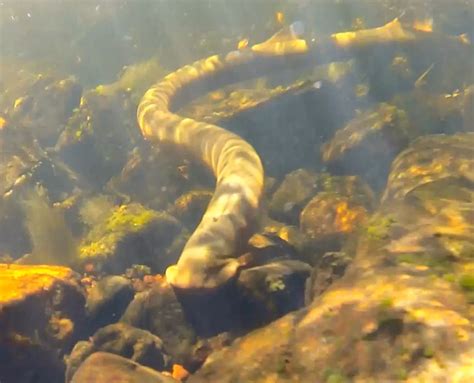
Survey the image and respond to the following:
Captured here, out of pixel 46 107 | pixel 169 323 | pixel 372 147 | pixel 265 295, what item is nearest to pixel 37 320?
pixel 169 323

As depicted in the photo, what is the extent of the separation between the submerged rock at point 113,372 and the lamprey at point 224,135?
1.39 meters

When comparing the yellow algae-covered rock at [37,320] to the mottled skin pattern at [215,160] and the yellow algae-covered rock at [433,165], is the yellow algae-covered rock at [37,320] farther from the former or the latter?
the yellow algae-covered rock at [433,165]

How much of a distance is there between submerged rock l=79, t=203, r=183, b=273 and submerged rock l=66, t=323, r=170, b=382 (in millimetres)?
2784

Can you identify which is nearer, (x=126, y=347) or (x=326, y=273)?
(x=326, y=273)

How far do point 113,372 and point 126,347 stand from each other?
1.92 metres

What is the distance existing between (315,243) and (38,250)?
599 cm

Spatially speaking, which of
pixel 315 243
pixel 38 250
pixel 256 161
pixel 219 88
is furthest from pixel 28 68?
pixel 315 243

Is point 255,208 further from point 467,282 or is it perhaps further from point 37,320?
point 467,282

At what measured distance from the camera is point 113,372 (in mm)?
3926

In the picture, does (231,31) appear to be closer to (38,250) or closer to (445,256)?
(38,250)

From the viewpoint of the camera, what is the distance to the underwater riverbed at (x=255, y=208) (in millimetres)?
3324

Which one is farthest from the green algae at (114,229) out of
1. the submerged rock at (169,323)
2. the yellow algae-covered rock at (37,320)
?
the submerged rock at (169,323)

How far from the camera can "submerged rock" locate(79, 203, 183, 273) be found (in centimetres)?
884

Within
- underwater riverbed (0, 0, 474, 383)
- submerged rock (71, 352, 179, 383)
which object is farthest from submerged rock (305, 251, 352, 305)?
submerged rock (71, 352, 179, 383)
